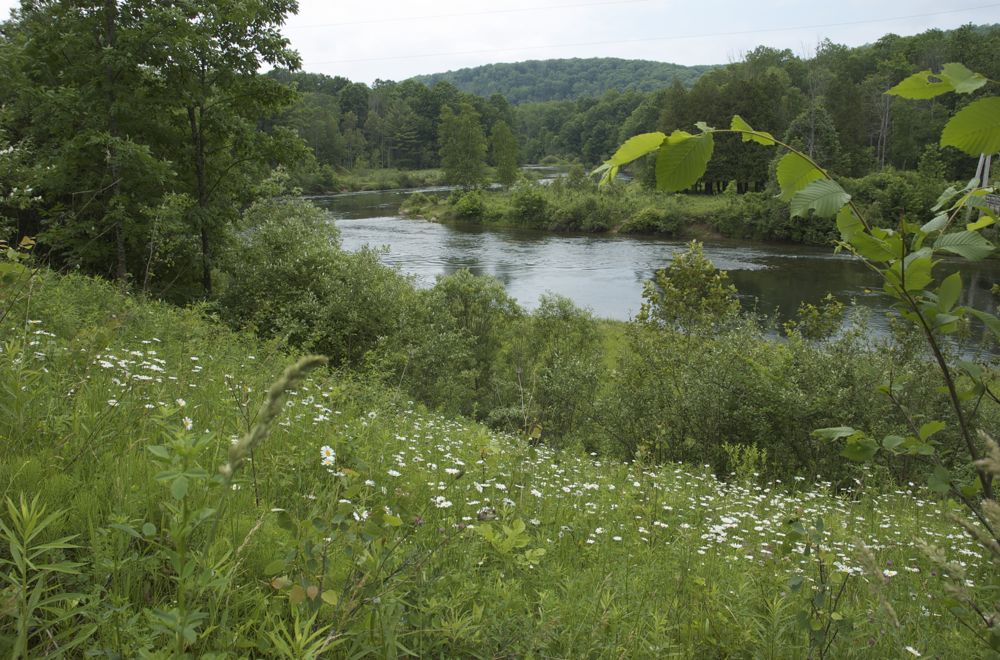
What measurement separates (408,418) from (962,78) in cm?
546

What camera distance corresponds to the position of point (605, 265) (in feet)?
127

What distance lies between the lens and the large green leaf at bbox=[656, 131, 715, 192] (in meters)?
1.35

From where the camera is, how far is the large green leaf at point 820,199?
4.49 ft

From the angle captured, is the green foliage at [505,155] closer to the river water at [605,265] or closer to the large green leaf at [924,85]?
the river water at [605,265]

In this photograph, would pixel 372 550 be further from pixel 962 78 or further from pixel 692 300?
pixel 692 300

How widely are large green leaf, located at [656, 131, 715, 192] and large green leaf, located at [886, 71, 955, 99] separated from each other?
0.44 m

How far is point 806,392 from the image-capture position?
447 inches

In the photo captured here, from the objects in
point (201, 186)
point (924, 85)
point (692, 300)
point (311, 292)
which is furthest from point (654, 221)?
point (924, 85)

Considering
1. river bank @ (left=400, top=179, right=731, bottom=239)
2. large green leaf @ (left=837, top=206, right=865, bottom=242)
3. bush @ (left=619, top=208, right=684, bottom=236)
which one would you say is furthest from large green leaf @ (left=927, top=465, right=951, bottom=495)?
bush @ (left=619, top=208, right=684, bottom=236)

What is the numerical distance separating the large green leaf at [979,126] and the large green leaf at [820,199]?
0.22 metres

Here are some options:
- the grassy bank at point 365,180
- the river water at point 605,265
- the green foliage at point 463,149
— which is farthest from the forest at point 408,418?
the grassy bank at point 365,180

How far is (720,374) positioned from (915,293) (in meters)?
10.5

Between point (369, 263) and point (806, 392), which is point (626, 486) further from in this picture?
point (369, 263)

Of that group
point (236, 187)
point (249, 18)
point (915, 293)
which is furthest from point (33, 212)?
point (915, 293)
